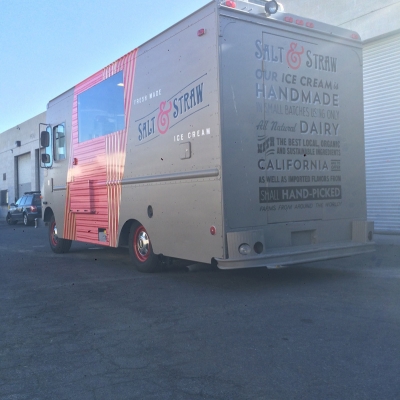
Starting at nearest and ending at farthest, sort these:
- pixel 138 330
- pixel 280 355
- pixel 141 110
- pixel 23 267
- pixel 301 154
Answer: pixel 280 355
pixel 138 330
pixel 301 154
pixel 141 110
pixel 23 267

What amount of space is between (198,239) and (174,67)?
103 inches

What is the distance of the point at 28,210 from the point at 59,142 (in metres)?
16.5

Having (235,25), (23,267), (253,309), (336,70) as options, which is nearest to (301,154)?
(336,70)

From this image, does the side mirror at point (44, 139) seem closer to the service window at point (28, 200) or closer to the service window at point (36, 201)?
the service window at point (36, 201)

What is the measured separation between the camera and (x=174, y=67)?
7.63m

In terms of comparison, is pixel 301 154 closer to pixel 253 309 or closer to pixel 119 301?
pixel 253 309

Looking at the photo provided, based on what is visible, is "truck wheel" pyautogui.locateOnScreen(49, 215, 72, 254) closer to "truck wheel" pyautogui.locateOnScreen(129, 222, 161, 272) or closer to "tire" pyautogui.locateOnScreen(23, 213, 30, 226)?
"truck wheel" pyautogui.locateOnScreen(129, 222, 161, 272)

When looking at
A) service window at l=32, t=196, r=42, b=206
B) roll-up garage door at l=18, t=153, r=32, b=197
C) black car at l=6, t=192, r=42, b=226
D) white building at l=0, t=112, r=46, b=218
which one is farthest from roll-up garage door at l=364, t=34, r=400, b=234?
roll-up garage door at l=18, t=153, r=32, b=197

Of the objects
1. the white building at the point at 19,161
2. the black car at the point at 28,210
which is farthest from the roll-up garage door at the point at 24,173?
the black car at the point at 28,210

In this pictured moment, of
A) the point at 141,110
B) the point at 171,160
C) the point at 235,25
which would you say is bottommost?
the point at 171,160

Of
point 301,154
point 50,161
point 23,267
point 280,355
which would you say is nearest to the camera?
point 280,355

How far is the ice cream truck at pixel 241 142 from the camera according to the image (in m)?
6.79

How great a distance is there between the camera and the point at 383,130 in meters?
13.9

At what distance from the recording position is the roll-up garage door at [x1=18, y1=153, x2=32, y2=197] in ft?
131
